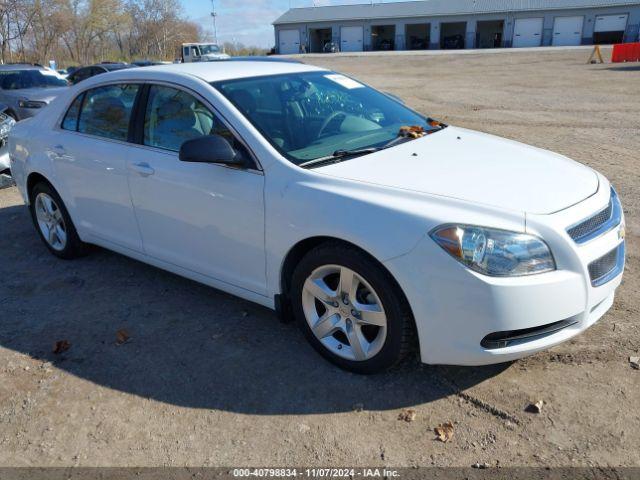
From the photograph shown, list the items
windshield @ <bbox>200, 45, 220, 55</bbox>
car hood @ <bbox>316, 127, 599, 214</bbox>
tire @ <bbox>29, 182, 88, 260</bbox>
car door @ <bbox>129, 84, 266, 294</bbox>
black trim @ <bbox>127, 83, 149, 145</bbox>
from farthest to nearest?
windshield @ <bbox>200, 45, 220, 55</bbox> → tire @ <bbox>29, 182, 88, 260</bbox> → black trim @ <bbox>127, 83, 149, 145</bbox> → car door @ <bbox>129, 84, 266, 294</bbox> → car hood @ <bbox>316, 127, 599, 214</bbox>

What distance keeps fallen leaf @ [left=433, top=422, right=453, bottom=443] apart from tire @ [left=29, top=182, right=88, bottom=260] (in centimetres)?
366

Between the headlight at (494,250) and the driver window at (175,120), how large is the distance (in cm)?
159

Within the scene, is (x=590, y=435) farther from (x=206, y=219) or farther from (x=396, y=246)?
(x=206, y=219)

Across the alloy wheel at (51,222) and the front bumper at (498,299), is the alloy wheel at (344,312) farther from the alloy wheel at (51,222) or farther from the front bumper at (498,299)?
the alloy wheel at (51,222)

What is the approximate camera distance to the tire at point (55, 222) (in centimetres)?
502

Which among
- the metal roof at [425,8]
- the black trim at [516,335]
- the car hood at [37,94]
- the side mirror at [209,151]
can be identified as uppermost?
the metal roof at [425,8]

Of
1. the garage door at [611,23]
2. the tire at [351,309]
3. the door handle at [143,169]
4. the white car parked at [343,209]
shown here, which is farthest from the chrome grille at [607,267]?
the garage door at [611,23]

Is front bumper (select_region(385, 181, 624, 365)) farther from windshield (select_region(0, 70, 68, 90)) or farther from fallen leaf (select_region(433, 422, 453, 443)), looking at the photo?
windshield (select_region(0, 70, 68, 90))

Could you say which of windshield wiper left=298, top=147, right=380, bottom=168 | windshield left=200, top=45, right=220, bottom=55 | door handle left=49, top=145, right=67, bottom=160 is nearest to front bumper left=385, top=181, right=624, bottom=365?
windshield wiper left=298, top=147, right=380, bottom=168

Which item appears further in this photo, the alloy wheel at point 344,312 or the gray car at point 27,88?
the gray car at point 27,88

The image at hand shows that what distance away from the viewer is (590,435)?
2740 mm

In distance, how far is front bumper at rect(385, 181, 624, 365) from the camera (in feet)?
8.74

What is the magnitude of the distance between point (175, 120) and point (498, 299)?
99.5 inches

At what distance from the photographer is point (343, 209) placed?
2973mm
